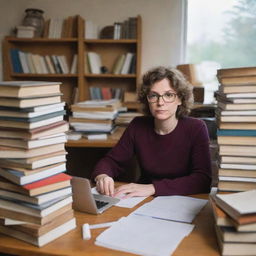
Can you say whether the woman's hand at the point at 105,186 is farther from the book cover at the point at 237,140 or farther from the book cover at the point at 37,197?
the book cover at the point at 237,140

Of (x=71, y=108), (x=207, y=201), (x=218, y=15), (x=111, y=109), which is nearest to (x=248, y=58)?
(x=218, y=15)

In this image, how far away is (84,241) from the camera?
42.5 inches

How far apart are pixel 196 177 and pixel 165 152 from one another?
0.27m

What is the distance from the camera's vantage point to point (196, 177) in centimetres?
164

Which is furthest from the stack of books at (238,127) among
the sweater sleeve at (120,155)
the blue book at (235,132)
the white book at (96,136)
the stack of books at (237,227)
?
the white book at (96,136)

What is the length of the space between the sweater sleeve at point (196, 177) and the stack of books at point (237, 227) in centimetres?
51

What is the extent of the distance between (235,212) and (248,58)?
9.81 feet

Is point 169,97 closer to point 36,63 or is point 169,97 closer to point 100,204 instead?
point 100,204

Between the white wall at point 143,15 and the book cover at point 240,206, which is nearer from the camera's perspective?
the book cover at point 240,206

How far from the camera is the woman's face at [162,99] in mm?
1751

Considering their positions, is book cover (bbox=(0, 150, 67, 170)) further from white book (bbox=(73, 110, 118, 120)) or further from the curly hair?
white book (bbox=(73, 110, 118, 120))

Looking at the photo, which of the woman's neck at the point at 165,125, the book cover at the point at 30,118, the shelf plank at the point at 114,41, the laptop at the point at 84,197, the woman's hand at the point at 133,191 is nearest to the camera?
the book cover at the point at 30,118

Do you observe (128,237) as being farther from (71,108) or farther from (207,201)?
(71,108)

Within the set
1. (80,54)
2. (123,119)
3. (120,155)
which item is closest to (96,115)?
(123,119)
